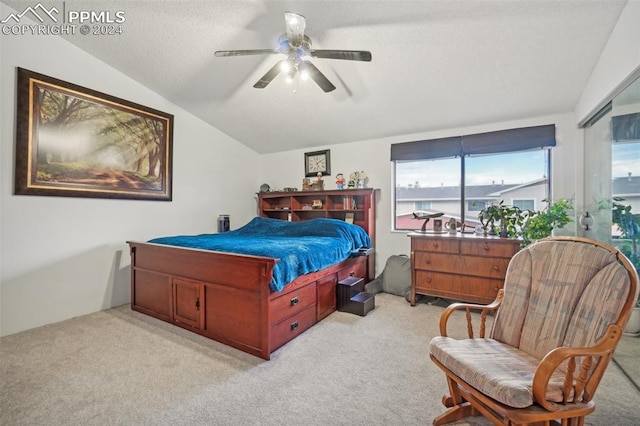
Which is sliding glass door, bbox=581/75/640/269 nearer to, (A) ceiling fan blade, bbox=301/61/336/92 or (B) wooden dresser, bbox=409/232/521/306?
(B) wooden dresser, bbox=409/232/521/306

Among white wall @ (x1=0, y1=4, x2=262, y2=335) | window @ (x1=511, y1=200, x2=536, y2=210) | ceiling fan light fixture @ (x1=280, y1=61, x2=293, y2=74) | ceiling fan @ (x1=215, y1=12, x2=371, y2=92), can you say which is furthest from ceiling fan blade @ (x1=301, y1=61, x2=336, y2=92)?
window @ (x1=511, y1=200, x2=536, y2=210)

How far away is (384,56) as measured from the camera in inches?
109

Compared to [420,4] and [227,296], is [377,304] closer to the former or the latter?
[227,296]

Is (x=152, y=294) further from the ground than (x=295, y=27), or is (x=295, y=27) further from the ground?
(x=295, y=27)

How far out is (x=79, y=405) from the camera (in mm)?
1689

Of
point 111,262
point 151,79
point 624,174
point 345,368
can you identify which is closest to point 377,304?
point 345,368

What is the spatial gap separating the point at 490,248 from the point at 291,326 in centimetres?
223

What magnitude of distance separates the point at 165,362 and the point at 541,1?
3.91m

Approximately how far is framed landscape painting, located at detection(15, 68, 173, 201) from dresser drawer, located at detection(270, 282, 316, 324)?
2.54 meters

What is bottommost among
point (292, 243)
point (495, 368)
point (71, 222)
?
point (495, 368)

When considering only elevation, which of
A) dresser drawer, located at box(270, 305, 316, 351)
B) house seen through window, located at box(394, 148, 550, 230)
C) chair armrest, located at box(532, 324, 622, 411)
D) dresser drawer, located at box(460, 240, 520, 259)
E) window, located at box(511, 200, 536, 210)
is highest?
house seen through window, located at box(394, 148, 550, 230)

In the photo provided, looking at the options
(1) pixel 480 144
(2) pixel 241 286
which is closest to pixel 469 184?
(1) pixel 480 144

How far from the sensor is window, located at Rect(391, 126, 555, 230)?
352 cm

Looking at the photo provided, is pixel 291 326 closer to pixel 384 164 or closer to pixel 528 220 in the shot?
pixel 528 220
